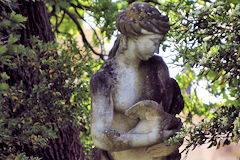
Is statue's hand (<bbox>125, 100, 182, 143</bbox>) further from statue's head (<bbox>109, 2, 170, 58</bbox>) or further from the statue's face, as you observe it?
statue's head (<bbox>109, 2, 170, 58</bbox>)

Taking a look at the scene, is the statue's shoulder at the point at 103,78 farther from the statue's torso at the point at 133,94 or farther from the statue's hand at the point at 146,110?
the statue's hand at the point at 146,110

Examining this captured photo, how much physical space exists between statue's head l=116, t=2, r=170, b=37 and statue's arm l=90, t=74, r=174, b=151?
0.43 m

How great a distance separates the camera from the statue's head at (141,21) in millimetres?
3988

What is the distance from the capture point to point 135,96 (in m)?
4.14

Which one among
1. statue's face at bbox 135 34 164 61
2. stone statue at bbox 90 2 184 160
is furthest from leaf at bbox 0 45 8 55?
statue's face at bbox 135 34 164 61

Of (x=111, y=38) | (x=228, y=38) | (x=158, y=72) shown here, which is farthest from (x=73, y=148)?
(x=228, y=38)

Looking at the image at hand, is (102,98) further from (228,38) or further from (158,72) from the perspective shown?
(228,38)

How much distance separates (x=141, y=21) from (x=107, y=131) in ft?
2.76

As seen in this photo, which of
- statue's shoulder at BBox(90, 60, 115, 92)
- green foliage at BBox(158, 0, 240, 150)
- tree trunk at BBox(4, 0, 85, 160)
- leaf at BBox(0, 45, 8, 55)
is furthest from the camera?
tree trunk at BBox(4, 0, 85, 160)

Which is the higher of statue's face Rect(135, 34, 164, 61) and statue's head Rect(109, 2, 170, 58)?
statue's head Rect(109, 2, 170, 58)

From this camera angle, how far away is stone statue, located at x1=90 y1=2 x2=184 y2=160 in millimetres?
3998

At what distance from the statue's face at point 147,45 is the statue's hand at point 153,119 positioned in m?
0.35

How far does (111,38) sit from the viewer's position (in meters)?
7.62

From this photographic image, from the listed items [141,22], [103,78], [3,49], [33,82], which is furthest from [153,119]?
[33,82]
